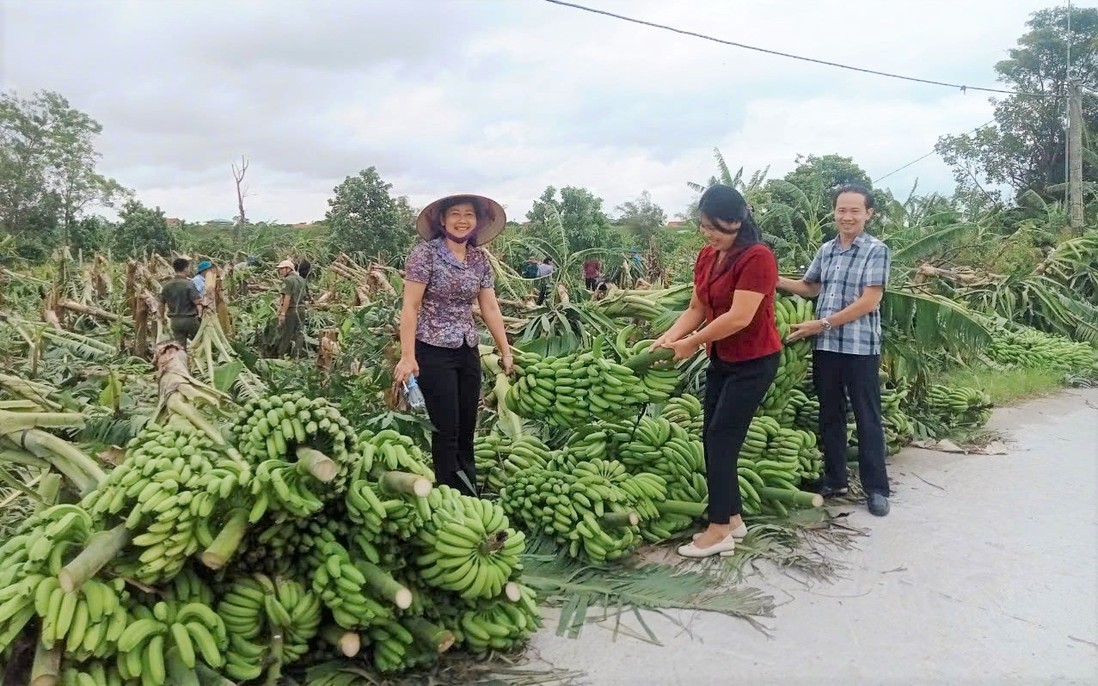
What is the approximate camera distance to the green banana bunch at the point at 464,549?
7.47 feet

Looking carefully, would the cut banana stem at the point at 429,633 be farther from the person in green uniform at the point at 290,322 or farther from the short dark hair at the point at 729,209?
the person in green uniform at the point at 290,322

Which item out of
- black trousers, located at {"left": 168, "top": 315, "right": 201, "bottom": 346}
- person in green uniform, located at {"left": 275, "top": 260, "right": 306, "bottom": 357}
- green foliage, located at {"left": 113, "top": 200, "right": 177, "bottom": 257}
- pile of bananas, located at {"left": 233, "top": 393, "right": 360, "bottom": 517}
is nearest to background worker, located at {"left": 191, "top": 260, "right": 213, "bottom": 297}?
black trousers, located at {"left": 168, "top": 315, "right": 201, "bottom": 346}

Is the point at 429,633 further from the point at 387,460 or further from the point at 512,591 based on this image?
the point at 387,460

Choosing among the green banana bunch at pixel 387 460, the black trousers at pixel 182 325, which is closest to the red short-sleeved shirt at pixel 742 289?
the green banana bunch at pixel 387 460

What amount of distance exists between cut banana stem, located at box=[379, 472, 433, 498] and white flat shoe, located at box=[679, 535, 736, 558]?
156 centimetres

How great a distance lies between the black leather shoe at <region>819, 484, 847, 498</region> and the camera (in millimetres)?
4090

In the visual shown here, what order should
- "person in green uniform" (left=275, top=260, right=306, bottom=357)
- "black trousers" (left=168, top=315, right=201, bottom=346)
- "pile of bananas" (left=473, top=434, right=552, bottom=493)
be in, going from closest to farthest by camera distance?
"pile of bananas" (left=473, top=434, right=552, bottom=493)
"person in green uniform" (left=275, top=260, right=306, bottom=357)
"black trousers" (left=168, top=315, right=201, bottom=346)

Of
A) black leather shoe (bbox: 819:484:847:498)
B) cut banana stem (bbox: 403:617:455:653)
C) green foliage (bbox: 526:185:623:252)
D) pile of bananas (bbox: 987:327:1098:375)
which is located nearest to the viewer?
cut banana stem (bbox: 403:617:455:653)

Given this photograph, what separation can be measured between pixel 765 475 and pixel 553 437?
1.19m

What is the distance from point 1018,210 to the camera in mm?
19703

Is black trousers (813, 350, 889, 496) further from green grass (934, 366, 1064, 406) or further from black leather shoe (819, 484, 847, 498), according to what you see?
green grass (934, 366, 1064, 406)

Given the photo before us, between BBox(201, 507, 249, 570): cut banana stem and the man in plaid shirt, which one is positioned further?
the man in plaid shirt

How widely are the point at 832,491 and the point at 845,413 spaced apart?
Answer: 0.44 m

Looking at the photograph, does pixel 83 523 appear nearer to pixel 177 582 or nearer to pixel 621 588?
pixel 177 582
